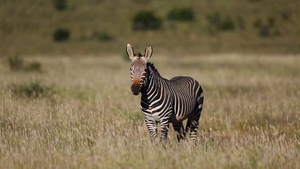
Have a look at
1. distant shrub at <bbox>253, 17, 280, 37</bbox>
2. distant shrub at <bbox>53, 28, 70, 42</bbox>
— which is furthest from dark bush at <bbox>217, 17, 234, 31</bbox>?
distant shrub at <bbox>53, 28, 70, 42</bbox>

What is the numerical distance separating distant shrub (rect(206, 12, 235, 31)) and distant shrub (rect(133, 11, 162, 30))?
6918 millimetres

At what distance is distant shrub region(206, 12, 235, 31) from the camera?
49812mm

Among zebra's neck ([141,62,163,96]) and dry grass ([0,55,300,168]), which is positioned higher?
zebra's neck ([141,62,163,96])

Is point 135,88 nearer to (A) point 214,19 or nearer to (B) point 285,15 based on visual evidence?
(A) point 214,19

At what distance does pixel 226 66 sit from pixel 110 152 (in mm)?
21786

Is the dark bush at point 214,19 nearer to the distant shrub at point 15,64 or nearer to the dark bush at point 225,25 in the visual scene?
the dark bush at point 225,25

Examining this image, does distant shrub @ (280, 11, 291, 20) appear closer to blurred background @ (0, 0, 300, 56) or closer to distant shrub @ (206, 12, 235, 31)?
blurred background @ (0, 0, 300, 56)

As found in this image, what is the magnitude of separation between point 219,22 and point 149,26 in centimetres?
912

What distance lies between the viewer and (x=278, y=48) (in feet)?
127

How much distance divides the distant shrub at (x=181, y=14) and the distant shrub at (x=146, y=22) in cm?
365

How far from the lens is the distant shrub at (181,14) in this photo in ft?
176

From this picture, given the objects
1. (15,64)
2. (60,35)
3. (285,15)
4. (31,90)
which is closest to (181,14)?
(285,15)

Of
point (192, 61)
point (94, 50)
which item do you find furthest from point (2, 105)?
point (94, 50)

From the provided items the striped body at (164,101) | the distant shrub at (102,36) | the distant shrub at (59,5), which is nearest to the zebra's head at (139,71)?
the striped body at (164,101)
